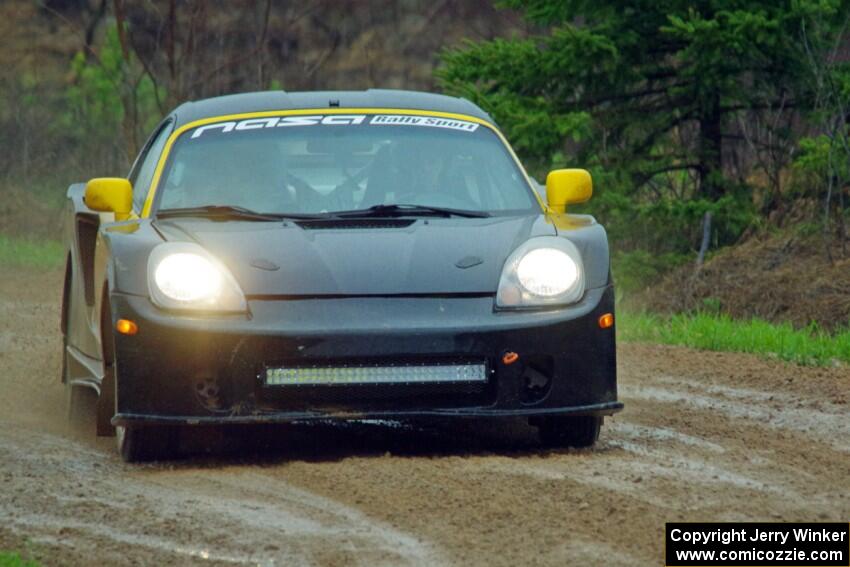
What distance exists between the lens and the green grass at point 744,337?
10.2 metres

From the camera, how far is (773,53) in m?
14.0

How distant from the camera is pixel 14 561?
4.62m

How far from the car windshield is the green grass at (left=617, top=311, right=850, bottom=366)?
10.5ft

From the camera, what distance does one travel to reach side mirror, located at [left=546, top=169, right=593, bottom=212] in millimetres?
7367

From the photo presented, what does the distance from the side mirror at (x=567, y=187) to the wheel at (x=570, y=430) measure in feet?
3.72

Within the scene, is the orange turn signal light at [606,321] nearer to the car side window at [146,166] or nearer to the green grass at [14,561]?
the car side window at [146,166]

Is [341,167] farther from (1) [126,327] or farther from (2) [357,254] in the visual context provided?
(1) [126,327]

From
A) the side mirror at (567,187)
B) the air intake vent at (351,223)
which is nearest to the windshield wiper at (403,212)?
the air intake vent at (351,223)

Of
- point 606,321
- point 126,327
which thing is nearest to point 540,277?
Result: point 606,321

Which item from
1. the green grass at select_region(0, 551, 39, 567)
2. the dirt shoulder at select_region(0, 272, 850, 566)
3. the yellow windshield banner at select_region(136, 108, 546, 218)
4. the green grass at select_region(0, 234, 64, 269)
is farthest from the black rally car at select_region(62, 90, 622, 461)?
the green grass at select_region(0, 234, 64, 269)

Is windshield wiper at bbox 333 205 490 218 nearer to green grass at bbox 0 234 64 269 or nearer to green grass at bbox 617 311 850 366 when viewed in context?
green grass at bbox 617 311 850 366

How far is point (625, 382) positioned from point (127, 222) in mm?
3102

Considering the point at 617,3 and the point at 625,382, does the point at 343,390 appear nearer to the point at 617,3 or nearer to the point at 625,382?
the point at 625,382

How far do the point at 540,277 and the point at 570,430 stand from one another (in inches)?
25.9
